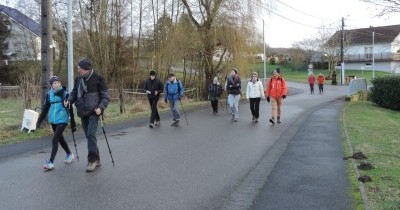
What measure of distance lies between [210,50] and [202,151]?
1975 centimetres

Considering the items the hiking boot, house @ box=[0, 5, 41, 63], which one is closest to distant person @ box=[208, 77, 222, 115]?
the hiking boot

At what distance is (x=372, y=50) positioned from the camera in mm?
82250

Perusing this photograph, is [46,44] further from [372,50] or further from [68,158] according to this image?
[372,50]

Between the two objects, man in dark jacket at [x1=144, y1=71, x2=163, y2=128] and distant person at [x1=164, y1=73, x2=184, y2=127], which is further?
distant person at [x1=164, y1=73, x2=184, y2=127]

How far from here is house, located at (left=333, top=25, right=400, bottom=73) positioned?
80150mm

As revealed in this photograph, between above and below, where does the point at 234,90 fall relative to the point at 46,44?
below

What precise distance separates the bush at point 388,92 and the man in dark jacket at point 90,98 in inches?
947

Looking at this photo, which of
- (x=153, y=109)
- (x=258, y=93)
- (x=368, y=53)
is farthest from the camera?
(x=368, y=53)

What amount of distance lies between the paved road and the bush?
60.1 ft

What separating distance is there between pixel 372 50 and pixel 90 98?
3202 inches

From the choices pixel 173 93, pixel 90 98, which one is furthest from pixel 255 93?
pixel 90 98

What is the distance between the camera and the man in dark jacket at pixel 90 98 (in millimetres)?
7961

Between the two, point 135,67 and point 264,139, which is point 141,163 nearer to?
point 264,139

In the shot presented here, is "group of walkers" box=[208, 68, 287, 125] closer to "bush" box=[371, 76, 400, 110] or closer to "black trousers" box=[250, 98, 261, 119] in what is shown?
"black trousers" box=[250, 98, 261, 119]
